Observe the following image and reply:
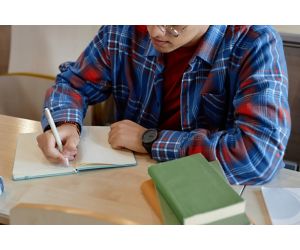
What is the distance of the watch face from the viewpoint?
1106mm

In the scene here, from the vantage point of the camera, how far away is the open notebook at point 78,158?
3.37 feet

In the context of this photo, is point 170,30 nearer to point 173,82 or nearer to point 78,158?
point 173,82

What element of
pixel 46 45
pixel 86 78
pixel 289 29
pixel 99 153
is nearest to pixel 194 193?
pixel 99 153

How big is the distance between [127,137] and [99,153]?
86 mm

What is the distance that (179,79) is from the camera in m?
1.28

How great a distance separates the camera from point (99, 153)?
1097 millimetres

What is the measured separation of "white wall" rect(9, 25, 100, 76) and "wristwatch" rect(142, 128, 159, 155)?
130 centimetres

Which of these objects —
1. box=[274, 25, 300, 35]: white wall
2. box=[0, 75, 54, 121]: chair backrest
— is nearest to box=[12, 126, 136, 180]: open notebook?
box=[0, 75, 54, 121]: chair backrest

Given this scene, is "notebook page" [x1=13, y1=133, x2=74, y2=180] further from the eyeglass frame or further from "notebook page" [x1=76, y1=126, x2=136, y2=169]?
the eyeglass frame

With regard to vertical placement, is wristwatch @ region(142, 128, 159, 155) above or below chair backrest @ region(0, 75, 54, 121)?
above

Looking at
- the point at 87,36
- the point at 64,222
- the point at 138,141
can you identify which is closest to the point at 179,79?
the point at 138,141
